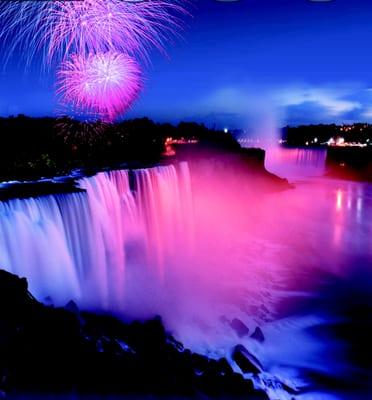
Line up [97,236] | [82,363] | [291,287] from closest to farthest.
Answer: [82,363] < [97,236] < [291,287]

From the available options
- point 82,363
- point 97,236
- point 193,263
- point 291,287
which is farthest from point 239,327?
point 193,263

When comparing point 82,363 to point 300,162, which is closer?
point 82,363

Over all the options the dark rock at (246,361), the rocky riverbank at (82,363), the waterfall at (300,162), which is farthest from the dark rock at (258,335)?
the waterfall at (300,162)

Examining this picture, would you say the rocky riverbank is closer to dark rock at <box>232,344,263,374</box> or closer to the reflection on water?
dark rock at <box>232,344,263,374</box>

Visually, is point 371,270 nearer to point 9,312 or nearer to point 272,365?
point 272,365

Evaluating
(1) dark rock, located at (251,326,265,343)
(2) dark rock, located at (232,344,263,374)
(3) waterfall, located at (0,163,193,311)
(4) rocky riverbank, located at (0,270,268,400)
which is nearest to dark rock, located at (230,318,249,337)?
(1) dark rock, located at (251,326,265,343)

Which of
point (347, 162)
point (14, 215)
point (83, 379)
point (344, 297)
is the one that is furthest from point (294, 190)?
point (83, 379)

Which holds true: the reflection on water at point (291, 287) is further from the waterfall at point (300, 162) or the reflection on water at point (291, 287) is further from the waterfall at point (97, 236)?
the waterfall at point (300, 162)

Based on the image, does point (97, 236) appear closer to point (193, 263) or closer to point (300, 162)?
point (193, 263)
